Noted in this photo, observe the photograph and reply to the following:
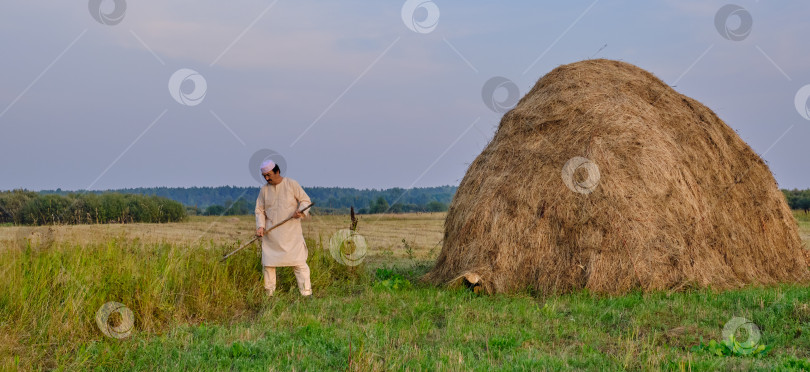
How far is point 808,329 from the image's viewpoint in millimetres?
6793

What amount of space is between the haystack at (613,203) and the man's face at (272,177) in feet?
10.1

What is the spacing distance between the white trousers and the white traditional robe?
142mm

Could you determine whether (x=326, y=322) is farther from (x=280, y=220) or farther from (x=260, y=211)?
(x=260, y=211)

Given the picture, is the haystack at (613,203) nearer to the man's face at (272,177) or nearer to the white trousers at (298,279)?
the white trousers at (298,279)

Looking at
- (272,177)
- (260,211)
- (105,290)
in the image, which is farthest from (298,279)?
(105,290)

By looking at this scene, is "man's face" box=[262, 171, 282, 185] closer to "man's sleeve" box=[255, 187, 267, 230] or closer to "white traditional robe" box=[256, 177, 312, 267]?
"white traditional robe" box=[256, 177, 312, 267]

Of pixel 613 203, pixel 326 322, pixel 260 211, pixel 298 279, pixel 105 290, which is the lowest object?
pixel 326 322

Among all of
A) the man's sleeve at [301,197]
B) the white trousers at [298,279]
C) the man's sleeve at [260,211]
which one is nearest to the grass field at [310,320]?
the white trousers at [298,279]

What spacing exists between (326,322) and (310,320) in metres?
0.25

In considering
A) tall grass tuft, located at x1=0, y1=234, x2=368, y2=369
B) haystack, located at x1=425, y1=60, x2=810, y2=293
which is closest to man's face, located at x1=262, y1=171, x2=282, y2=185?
tall grass tuft, located at x1=0, y1=234, x2=368, y2=369

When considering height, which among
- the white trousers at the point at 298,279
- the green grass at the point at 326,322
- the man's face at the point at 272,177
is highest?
the man's face at the point at 272,177

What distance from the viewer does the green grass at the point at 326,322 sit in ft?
18.6

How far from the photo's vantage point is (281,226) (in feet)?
30.6

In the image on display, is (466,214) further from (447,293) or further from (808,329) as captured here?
(808,329)
